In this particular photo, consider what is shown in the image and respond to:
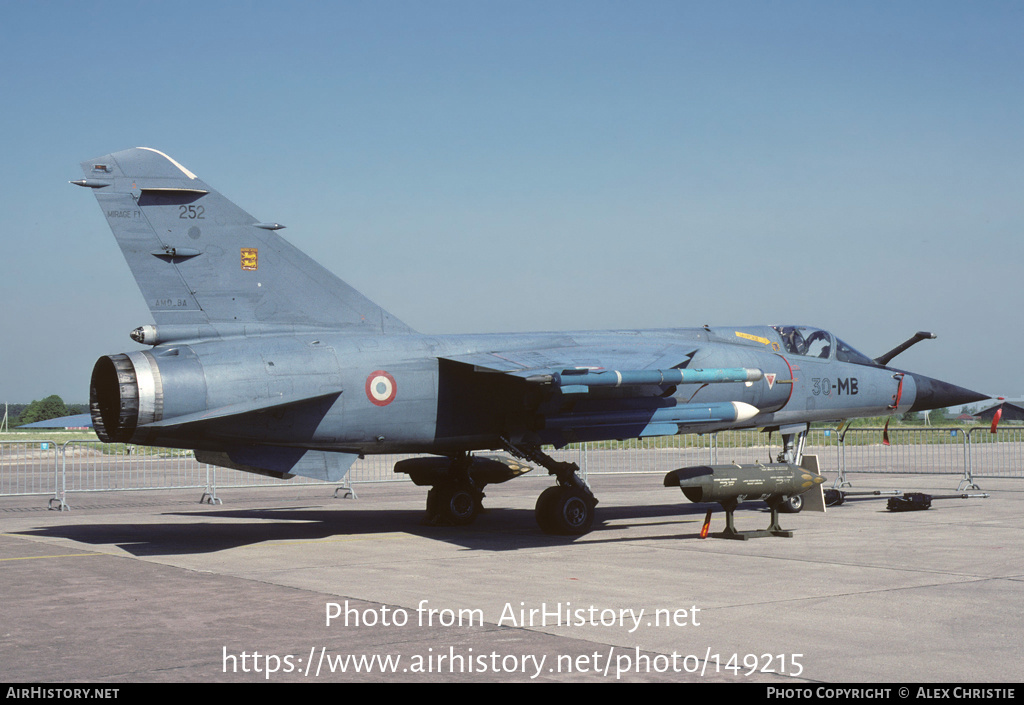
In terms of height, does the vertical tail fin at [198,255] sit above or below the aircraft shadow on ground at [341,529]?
above

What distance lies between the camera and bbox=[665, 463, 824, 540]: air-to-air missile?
474 inches

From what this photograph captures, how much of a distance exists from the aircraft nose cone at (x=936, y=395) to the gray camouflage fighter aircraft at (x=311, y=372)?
4715 millimetres

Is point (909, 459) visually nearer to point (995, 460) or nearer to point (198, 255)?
point (995, 460)

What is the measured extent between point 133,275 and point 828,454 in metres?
27.6

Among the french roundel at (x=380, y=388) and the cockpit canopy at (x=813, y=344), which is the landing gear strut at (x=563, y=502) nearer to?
the french roundel at (x=380, y=388)

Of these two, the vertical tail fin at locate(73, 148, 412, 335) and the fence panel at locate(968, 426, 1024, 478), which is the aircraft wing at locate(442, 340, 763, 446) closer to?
the vertical tail fin at locate(73, 148, 412, 335)

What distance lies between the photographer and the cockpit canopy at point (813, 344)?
1569 cm

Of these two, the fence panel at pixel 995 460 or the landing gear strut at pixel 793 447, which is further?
the fence panel at pixel 995 460

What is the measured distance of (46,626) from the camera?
291 inches

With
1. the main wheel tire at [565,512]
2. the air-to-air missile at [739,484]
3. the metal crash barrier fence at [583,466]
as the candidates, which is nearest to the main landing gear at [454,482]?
the main wheel tire at [565,512]

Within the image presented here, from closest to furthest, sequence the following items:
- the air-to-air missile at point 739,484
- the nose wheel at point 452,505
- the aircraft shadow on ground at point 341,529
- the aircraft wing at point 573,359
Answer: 1. the aircraft wing at point 573,359
2. the air-to-air missile at point 739,484
3. the aircraft shadow on ground at point 341,529
4. the nose wheel at point 452,505
